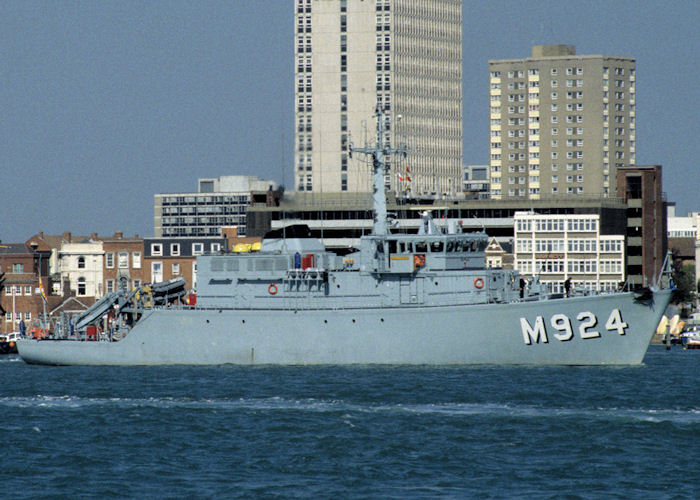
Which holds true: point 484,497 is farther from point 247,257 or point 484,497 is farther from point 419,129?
point 419,129

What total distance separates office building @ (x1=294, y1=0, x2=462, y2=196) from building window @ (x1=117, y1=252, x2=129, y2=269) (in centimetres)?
4043

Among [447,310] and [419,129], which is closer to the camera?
[447,310]

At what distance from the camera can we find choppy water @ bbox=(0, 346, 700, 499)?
31.9 m

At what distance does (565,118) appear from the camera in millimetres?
173625

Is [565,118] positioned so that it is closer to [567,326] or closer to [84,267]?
[84,267]

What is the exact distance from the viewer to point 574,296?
5453cm

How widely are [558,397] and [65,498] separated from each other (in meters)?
19.1

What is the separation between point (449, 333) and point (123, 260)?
59.5 meters

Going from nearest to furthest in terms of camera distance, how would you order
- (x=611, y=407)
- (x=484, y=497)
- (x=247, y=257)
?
(x=484, y=497)
(x=611, y=407)
(x=247, y=257)

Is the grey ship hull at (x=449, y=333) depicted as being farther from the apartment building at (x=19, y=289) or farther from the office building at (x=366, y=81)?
the office building at (x=366, y=81)

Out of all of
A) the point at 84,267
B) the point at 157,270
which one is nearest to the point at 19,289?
the point at 84,267

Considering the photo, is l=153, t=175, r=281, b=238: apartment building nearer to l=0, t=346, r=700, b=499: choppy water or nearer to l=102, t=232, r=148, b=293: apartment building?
l=102, t=232, r=148, b=293: apartment building

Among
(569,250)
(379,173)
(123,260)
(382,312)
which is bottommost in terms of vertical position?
(382,312)

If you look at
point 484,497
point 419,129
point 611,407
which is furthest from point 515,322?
point 419,129
